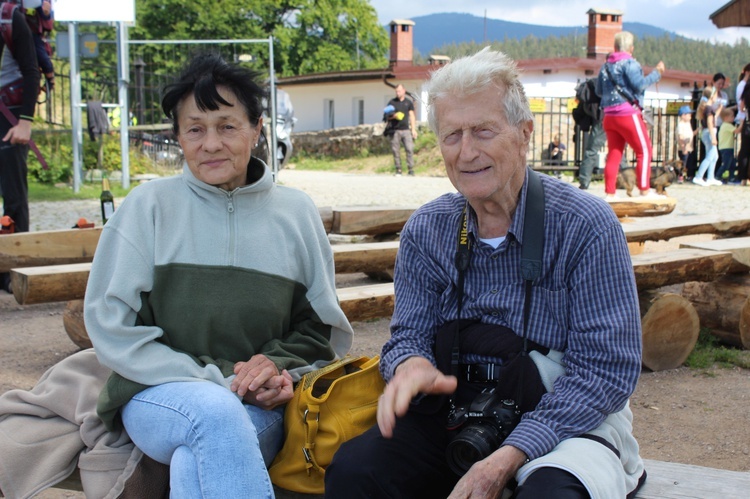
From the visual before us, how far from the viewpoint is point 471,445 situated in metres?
2.17

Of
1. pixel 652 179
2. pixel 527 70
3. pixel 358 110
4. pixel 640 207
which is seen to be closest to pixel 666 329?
pixel 640 207

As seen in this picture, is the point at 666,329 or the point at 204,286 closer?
the point at 204,286

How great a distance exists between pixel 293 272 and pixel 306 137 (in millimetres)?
29798

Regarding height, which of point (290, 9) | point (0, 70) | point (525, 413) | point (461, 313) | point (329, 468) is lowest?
point (329, 468)

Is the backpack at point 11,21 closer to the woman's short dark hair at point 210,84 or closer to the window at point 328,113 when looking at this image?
the woman's short dark hair at point 210,84

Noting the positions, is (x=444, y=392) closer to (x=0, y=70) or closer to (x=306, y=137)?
(x=0, y=70)

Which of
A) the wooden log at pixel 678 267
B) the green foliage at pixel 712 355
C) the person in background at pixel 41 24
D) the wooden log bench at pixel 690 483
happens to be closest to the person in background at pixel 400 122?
the person in background at pixel 41 24

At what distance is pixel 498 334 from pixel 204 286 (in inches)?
35.4

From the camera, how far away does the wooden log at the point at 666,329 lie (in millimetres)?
4660

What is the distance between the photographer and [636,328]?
7.35 ft

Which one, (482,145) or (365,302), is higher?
(482,145)

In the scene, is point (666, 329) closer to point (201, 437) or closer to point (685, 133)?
point (201, 437)

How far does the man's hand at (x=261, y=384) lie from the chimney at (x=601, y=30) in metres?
28.3

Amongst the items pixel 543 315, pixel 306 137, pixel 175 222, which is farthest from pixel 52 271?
pixel 306 137
